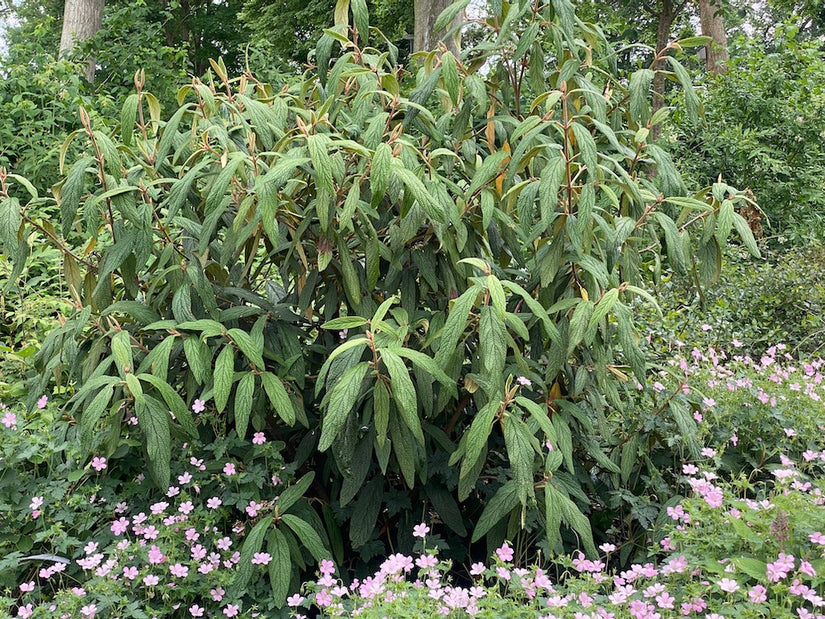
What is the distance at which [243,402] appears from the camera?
204 centimetres

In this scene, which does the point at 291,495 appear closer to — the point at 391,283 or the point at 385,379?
the point at 385,379

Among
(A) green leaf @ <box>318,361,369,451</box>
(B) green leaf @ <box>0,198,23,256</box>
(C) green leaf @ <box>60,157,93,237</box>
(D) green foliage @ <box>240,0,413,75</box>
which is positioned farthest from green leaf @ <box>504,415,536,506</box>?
(D) green foliage @ <box>240,0,413,75</box>

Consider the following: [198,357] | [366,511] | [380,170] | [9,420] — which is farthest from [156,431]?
[380,170]

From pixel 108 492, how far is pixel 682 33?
12.9m

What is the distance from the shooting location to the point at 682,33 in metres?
12.8

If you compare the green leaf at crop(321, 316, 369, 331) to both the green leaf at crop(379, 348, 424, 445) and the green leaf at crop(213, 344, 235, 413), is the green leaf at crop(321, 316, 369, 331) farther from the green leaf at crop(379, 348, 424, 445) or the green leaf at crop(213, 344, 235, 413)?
the green leaf at crop(213, 344, 235, 413)

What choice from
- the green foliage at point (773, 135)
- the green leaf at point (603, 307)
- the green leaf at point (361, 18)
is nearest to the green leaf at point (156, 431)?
the green leaf at point (603, 307)

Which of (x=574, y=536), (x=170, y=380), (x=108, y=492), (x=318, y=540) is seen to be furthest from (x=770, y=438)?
(x=108, y=492)

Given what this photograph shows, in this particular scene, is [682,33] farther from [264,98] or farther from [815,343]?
[264,98]

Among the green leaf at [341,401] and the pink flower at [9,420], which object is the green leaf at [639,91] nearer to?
the green leaf at [341,401]

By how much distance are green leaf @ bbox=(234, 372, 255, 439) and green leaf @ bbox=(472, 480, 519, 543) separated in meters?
0.68

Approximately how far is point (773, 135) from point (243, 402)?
6.86 m

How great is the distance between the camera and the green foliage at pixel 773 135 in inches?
278

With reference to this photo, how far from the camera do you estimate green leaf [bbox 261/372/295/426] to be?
2041 millimetres
